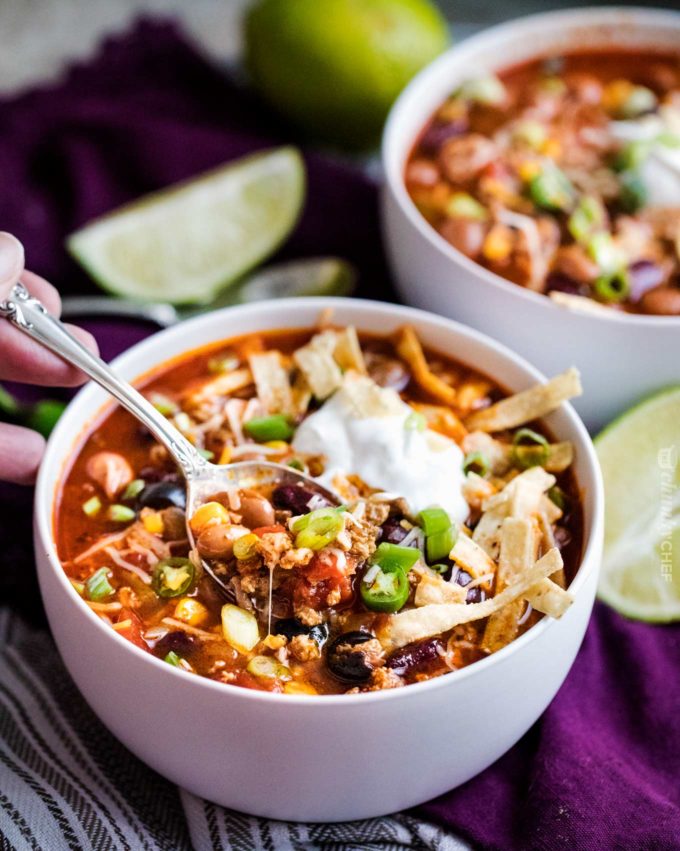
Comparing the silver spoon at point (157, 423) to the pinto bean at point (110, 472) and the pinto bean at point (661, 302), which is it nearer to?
the pinto bean at point (110, 472)

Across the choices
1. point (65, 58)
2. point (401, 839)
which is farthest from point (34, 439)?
point (65, 58)

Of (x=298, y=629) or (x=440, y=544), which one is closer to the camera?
(x=298, y=629)

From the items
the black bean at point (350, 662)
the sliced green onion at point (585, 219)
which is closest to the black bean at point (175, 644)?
the black bean at point (350, 662)

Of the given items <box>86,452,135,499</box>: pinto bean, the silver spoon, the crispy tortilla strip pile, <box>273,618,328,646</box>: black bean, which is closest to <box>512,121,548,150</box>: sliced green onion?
the crispy tortilla strip pile

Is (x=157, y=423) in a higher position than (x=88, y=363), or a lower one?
lower

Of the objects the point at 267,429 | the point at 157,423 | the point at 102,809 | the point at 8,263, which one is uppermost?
the point at 8,263

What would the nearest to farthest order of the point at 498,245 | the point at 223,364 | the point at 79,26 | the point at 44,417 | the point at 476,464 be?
the point at 476,464 < the point at 223,364 < the point at 44,417 < the point at 498,245 < the point at 79,26

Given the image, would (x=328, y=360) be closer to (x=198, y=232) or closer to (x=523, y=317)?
(x=523, y=317)

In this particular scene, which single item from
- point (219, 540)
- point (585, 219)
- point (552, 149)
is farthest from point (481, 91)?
point (219, 540)
